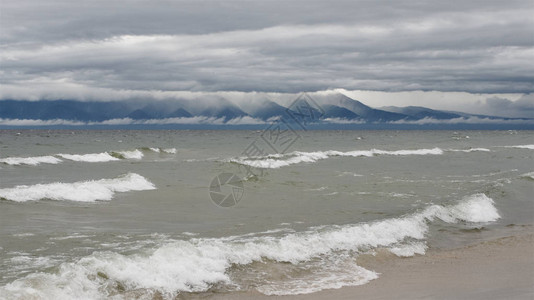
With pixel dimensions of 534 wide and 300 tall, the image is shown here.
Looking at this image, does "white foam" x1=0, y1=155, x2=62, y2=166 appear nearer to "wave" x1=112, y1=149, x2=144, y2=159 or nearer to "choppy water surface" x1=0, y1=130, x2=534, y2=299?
"wave" x1=112, y1=149, x2=144, y2=159

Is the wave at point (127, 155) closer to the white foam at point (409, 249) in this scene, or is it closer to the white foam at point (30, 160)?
the white foam at point (30, 160)

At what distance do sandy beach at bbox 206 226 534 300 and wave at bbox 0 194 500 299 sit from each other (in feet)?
1.27

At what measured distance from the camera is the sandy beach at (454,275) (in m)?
8.48

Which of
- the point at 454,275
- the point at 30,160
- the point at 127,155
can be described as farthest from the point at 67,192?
the point at 127,155

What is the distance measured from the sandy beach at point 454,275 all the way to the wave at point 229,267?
39 cm

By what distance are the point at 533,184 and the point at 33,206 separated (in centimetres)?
2076

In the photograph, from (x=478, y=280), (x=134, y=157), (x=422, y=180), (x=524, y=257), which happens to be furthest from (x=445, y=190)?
(x=134, y=157)

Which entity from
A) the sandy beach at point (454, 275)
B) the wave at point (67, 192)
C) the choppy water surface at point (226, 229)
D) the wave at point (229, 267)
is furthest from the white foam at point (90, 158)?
the sandy beach at point (454, 275)

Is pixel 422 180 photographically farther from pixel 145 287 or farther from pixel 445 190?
pixel 145 287

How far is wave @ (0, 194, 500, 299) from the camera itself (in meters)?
8.41

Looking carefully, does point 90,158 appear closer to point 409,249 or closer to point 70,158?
point 70,158

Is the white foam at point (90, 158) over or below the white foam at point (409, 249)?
below

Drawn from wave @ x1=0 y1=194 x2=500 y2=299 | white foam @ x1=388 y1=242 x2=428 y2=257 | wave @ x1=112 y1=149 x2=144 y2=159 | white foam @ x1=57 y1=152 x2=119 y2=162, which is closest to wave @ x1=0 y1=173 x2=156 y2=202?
wave @ x1=0 y1=194 x2=500 y2=299

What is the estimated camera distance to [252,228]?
44.6 feet
